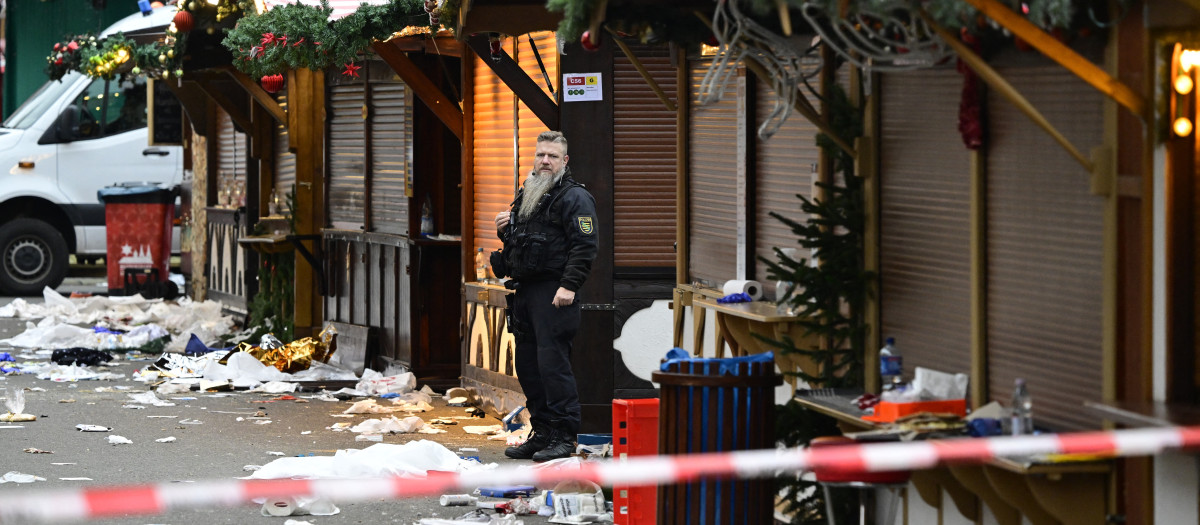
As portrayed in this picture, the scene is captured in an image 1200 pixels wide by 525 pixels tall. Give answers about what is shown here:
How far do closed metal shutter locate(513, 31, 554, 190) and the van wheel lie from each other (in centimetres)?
1169

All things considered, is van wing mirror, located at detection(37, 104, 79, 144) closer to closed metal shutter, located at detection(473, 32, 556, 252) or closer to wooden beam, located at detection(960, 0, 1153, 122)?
closed metal shutter, located at detection(473, 32, 556, 252)

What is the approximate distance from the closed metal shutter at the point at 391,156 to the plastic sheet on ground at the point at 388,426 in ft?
8.15

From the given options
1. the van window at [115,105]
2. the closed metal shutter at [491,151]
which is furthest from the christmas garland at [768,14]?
the van window at [115,105]

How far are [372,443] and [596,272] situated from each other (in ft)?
5.82

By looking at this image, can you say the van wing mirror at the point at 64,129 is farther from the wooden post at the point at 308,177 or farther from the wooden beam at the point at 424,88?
the wooden beam at the point at 424,88

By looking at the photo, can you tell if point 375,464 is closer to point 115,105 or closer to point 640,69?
point 640,69

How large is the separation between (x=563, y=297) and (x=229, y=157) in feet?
30.7

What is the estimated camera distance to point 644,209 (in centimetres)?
1044

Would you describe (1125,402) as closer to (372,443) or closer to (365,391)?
(372,443)

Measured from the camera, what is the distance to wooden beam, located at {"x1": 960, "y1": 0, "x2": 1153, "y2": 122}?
4.63 m

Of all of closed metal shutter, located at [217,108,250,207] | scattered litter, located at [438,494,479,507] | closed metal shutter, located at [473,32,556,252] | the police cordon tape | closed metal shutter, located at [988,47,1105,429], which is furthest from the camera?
closed metal shutter, located at [217,108,250,207]

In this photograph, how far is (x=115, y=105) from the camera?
21.2m

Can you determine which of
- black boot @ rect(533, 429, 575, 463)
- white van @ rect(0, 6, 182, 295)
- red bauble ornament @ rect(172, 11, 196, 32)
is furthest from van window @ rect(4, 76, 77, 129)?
black boot @ rect(533, 429, 575, 463)

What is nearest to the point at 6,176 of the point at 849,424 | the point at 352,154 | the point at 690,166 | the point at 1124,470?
the point at 352,154
